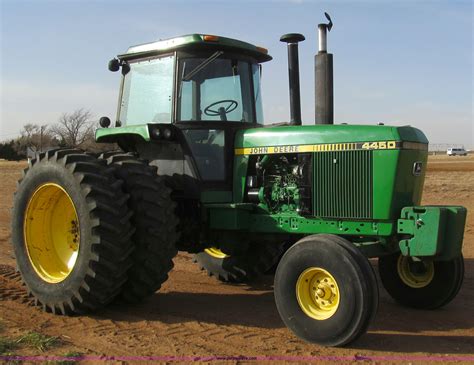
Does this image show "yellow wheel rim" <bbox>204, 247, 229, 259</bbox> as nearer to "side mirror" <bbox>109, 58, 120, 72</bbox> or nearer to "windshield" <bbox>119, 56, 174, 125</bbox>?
"windshield" <bbox>119, 56, 174, 125</bbox>

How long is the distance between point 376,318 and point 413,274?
0.80 metres

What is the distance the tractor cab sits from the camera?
226 inches

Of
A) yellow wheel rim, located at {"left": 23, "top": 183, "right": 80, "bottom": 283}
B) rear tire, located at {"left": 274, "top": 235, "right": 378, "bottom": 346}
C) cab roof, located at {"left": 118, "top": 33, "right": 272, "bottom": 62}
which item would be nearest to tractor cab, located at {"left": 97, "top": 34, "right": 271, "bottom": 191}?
cab roof, located at {"left": 118, "top": 33, "right": 272, "bottom": 62}

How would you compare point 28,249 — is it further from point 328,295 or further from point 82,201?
point 328,295

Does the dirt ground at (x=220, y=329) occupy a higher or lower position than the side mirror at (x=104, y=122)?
lower

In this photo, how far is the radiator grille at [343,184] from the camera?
498 cm

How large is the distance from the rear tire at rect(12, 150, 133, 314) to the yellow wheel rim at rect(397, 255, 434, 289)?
292 cm

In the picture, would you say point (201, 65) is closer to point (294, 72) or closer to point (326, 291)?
point (294, 72)

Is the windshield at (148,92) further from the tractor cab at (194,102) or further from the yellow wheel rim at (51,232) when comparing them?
the yellow wheel rim at (51,232)

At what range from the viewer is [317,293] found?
15.2 feet

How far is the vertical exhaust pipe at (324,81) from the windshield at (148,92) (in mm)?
1539

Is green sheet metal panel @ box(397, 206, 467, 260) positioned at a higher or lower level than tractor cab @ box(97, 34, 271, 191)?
lower

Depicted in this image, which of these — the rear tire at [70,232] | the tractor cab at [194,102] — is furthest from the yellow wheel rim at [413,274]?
the rear tire at [70,232]

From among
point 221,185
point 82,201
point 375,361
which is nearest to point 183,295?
point 221,185
